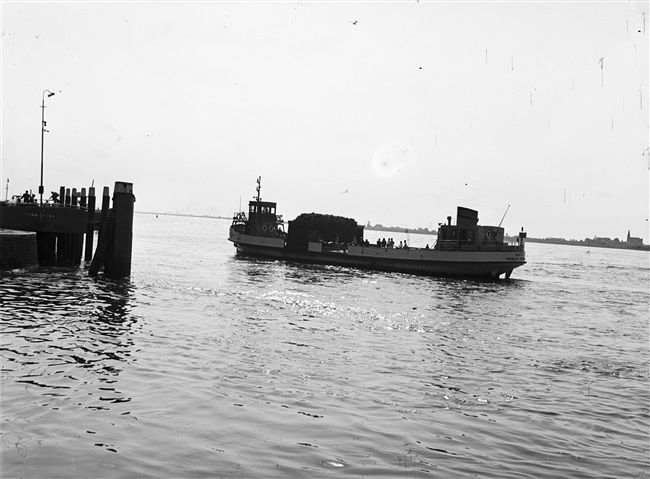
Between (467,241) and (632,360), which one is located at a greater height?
(467,241)

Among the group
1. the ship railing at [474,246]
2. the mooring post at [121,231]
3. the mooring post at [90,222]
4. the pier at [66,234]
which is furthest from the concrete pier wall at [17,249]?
the ship railing at [474,246]

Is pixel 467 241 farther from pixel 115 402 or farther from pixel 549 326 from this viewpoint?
pixel 115 402

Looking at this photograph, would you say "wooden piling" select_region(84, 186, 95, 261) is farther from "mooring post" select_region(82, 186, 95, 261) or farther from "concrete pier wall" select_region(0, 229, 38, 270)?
"concrete pier wall" select_region(0, 229, 38, 270)

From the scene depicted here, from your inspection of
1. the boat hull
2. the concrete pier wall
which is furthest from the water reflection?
the boat hull

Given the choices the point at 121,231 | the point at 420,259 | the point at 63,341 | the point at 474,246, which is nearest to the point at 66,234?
the point at 121,231

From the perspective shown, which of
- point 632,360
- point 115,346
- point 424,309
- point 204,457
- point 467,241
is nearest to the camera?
point 204,457

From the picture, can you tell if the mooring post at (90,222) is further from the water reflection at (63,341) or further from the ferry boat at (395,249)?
the ferry boat at (395,249)

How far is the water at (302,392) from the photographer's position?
25.7 ft

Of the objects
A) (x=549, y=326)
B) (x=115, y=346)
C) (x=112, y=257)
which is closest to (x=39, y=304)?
(x=115, y=346)

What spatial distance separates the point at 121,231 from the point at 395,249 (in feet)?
103

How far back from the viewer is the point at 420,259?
51719 mm

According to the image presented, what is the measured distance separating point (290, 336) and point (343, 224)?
56.6 meters

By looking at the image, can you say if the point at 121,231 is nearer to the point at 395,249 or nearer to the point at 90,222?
the point at 90,222

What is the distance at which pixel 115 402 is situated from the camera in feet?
32.1
